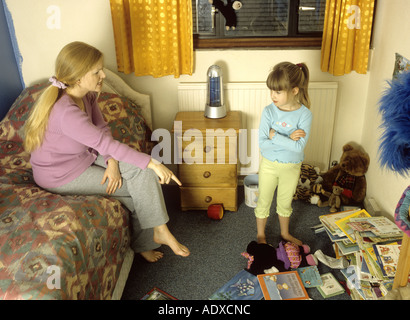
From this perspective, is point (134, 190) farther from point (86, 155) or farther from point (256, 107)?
point (256, 107)

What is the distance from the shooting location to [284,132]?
2.00 metres

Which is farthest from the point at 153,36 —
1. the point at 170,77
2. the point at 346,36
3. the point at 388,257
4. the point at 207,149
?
the point at 388,257

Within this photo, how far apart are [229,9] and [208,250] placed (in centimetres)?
158

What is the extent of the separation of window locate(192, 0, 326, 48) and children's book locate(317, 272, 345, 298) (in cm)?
150

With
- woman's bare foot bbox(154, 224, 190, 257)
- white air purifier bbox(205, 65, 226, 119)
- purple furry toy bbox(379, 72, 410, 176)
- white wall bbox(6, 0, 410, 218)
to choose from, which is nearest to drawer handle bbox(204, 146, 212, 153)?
white air purifier bbox(205, 65, 226, 119)

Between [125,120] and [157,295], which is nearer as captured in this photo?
[157,295]

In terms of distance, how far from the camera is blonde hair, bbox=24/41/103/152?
173 cm

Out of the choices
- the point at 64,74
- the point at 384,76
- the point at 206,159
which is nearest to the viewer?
the point at 64,74

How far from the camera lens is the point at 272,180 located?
2094mm

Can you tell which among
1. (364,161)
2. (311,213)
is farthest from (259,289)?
(364,161)

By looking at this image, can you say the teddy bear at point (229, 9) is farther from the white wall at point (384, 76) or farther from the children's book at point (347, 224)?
the children's book at point (347, 224)

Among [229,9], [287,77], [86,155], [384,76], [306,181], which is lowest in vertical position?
[306,181]

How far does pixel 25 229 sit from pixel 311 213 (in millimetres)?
1740

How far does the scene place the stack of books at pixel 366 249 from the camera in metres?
1.75
